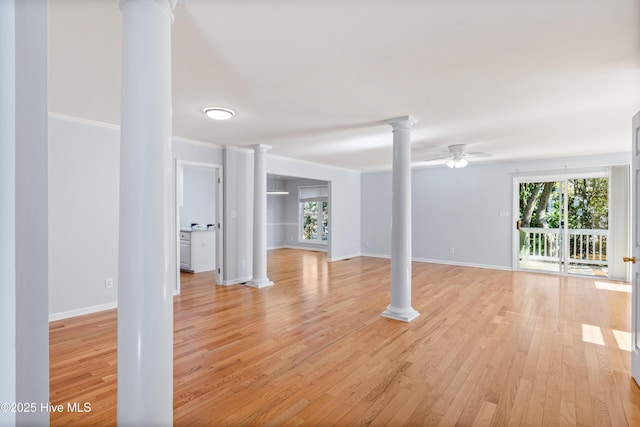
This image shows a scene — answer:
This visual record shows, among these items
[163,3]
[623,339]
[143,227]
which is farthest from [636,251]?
[163,3]

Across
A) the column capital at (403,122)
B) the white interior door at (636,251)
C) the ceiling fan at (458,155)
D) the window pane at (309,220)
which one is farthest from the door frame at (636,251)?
the window pane at (309,220)

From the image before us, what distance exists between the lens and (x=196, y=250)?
650cm

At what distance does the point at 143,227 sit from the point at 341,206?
23.1ft

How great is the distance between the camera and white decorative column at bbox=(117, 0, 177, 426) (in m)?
1.40

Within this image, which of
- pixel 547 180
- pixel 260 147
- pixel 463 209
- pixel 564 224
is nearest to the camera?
pixel 260 147

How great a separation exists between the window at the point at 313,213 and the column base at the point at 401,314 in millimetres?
6378

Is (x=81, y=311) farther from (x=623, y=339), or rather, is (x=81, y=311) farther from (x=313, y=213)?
(x=313, y=213)

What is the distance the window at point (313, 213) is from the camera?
1029 centimetres

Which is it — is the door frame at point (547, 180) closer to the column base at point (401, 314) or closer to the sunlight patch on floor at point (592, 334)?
the sunlight patch on floor at point (592, 334)

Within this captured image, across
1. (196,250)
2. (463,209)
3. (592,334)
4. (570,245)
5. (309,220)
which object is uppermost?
(463,209)

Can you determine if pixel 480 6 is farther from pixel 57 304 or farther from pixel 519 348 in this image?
pixel 57 304

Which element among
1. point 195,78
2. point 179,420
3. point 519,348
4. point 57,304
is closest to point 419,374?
point 519,348

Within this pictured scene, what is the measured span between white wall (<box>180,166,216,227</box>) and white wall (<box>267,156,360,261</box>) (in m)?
2.62

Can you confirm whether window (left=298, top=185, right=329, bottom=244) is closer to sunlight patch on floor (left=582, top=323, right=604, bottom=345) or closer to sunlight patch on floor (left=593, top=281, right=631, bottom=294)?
sunlight patch on floor (left=593, top=281, right=631, bottom=294)
